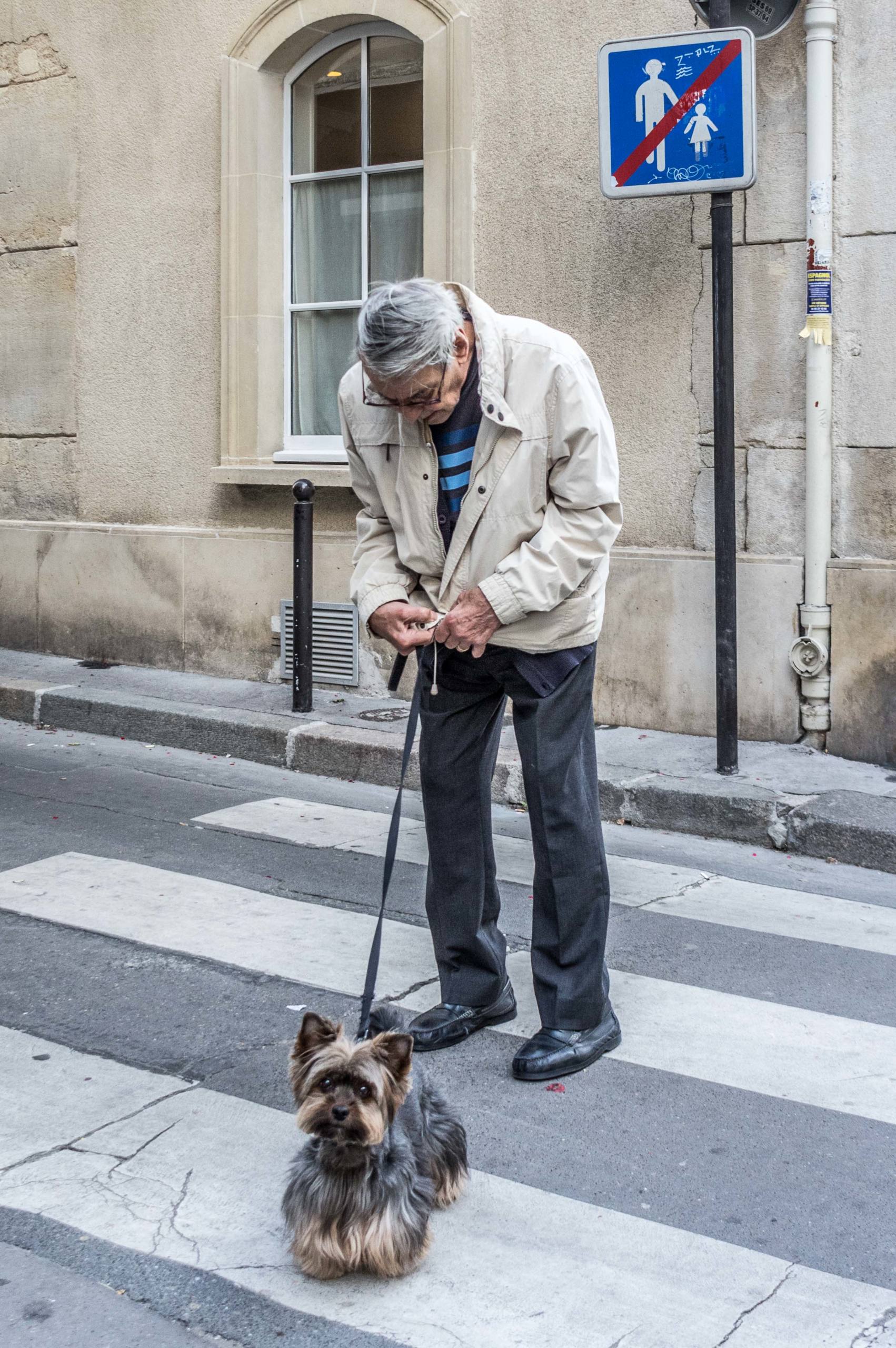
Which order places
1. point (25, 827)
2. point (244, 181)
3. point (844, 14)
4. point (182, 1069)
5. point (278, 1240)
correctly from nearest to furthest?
1. point (278, 1240)
2. point (182, 1069)
3. point (25, 827)
4. point (844, 14)
5. point (244, 181)

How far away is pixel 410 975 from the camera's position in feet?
14.2

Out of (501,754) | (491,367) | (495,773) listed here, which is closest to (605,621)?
(501,754)

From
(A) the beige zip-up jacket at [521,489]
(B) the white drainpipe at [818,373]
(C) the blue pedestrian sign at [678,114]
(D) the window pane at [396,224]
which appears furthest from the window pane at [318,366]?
(A) the beige zip-up jacket at [521,489]

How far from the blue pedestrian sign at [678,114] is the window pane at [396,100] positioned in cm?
192

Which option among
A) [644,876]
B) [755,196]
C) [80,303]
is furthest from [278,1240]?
[80,303]

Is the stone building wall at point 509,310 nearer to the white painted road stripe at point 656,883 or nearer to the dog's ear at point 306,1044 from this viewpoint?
the white painted road stripe at point 656,883

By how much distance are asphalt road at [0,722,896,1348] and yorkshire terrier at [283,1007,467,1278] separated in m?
0.13

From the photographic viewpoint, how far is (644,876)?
5.43m

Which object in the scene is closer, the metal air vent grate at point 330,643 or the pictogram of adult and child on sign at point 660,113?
the pictogram of adult and child on sign at point 660,113

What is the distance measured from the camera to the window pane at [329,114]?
856 cm

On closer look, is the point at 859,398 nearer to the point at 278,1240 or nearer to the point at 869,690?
the point at 869,690

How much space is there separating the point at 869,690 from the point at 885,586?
0.47 meters

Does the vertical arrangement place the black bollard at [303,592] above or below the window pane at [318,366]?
below

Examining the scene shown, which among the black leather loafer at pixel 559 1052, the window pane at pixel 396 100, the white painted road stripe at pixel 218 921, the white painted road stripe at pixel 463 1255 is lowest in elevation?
the white painted road stripe at pixel 463 1255
